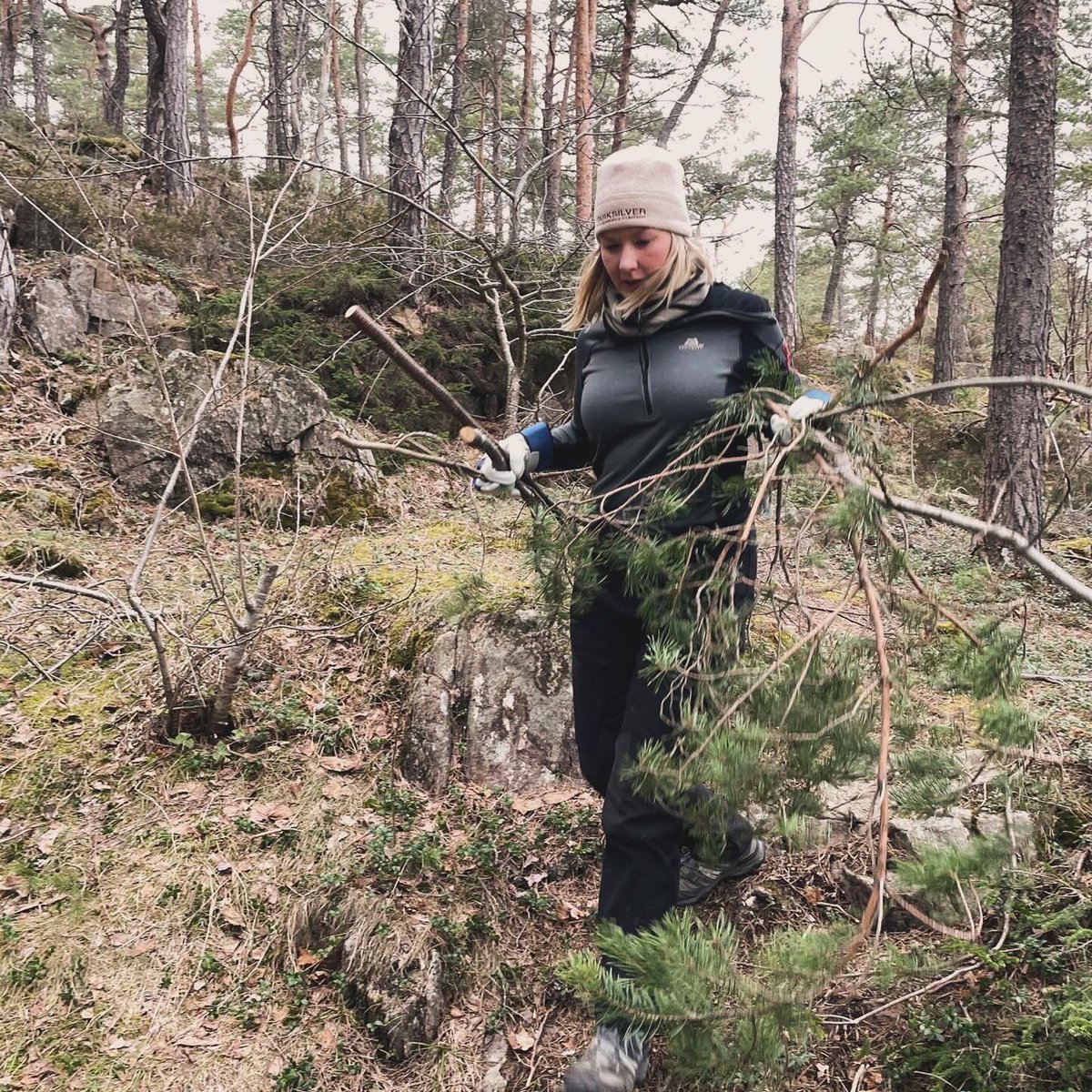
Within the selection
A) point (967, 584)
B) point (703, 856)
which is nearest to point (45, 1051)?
point (703, 856)

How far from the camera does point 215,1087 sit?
219 cm

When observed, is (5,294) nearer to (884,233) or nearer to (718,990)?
(718,990)

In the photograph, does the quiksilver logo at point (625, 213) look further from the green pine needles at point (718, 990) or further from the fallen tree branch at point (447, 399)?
the green pine needles at point (718, 990)

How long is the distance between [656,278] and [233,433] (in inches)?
167

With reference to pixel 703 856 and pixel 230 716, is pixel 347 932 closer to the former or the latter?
pixel 230 716

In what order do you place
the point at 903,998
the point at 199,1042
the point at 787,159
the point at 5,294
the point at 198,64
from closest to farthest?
the point at 903,998
the point at 199,1042
the point at 5,294
the point at 787,159
the point at 198,64

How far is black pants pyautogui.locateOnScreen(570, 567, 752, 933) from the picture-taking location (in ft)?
6.24

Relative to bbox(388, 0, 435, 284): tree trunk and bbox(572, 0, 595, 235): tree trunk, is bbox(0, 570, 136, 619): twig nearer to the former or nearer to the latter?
bbox(388, 0, 435, 284): tree trunk

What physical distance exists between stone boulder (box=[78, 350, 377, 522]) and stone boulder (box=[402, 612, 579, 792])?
2.21 m

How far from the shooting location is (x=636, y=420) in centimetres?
206

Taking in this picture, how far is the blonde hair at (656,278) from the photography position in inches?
79.6

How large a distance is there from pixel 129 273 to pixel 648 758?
7.66 meters

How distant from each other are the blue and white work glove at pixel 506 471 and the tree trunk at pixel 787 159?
9.03m

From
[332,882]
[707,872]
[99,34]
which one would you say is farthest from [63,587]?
[99,34]
